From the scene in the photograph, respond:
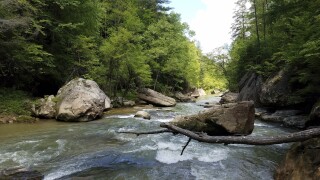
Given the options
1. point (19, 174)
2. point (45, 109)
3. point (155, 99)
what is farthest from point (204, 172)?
point (155, 99)

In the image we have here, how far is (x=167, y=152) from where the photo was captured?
930cm

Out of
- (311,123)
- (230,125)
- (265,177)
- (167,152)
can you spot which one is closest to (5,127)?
(167,152)

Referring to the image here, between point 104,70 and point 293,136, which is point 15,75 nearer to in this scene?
point 104,70

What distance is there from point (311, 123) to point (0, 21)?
16.4m

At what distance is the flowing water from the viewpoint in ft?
24.3

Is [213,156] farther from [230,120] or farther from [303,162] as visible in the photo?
[303,162]

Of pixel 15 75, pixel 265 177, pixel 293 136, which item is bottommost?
pixel 265 177

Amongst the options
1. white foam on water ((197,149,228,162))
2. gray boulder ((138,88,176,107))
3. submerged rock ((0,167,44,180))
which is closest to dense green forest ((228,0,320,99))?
white foam on water ((197,149,228,162))

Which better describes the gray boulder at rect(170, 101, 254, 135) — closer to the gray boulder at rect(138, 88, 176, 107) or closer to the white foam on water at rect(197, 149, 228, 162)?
the white foam on water at rect(197, 149, 228, 162)

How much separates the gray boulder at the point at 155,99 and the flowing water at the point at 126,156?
12567 millimetres

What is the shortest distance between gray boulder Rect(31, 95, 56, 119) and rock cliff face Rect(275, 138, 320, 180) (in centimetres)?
1353

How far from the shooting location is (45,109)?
1620 centimetres

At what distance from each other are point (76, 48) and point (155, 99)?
827 cm

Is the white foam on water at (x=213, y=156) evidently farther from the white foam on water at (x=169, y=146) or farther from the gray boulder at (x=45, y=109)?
the gray boulder at (x=45, y=109)
